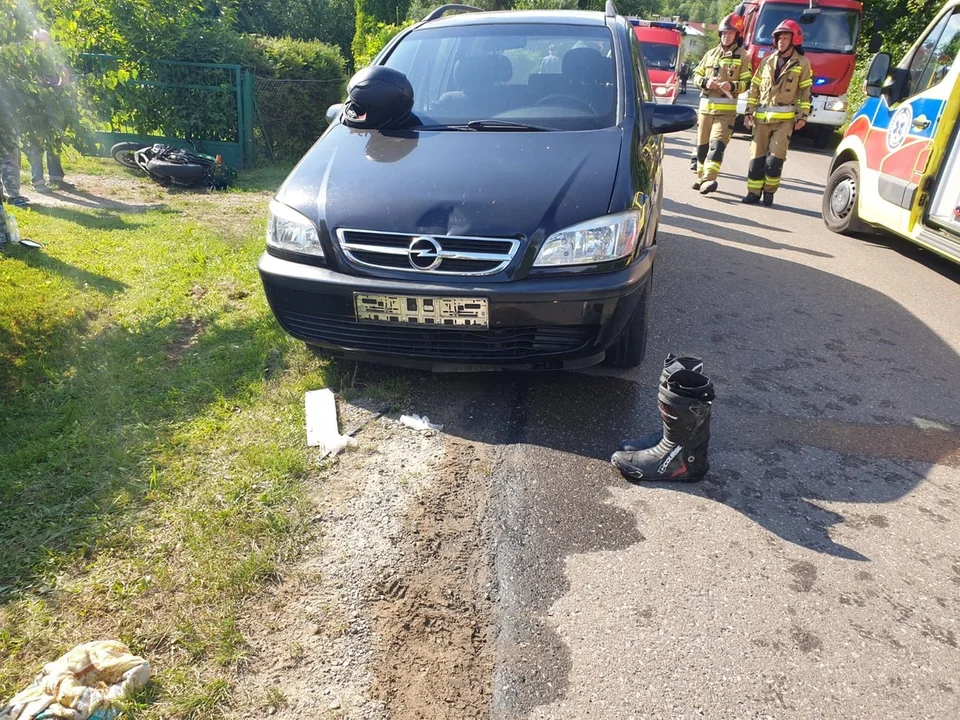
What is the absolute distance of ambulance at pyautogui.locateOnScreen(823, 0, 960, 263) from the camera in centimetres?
553

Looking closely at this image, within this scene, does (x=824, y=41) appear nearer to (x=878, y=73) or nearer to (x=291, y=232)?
(x=878, y=73)

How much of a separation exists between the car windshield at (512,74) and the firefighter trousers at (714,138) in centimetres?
474

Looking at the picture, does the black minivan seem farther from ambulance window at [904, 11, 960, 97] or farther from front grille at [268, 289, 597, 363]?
ambulance window at [904, 11, 960, 97]

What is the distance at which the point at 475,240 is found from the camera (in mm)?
2988

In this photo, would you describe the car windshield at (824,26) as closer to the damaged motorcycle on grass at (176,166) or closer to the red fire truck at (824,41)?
the red fire truck at (824,41)

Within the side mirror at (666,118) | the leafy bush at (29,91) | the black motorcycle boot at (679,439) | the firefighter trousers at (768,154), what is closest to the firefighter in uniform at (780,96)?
the firefighter trousers at (768,154)

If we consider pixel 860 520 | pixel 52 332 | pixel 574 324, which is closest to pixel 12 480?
pixel 52 332

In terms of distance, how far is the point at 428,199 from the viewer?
→ 3105 millimetres

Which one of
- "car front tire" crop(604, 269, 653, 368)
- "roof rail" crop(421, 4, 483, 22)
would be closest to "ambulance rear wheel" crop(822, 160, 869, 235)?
"roof rail" crop(421, 4, 483, 22)

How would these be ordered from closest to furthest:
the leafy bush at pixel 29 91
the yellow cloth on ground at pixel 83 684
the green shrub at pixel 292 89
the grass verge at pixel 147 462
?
1. the yellow cloth on ground at pixel 83 684
2. the grass verge at pixel 147 462
3. the leafy bush at pixel 29 91
4. the green shrub at pixel 292 89

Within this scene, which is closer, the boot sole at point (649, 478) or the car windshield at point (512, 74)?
the boot sole at point (649, 478)

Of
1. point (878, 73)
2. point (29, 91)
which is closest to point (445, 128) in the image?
point (29, 91)

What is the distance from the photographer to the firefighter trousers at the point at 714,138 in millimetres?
8492

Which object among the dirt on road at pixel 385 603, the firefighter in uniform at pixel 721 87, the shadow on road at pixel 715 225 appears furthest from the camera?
the firefighter in uniform at pixel 721 87
